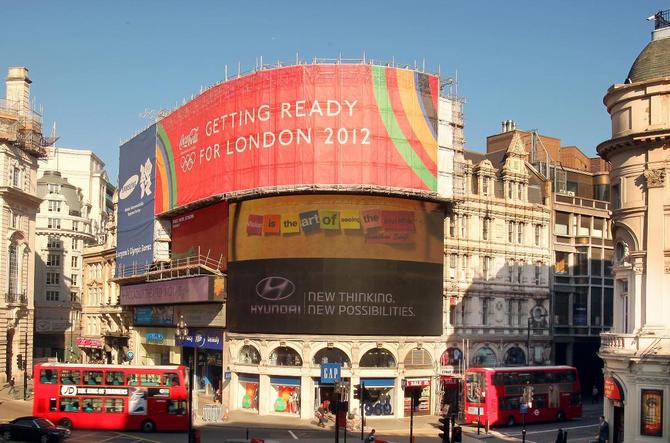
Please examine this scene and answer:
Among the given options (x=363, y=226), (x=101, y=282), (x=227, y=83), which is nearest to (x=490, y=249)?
(x=363, y=226)

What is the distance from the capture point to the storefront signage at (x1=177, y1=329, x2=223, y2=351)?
71.2m

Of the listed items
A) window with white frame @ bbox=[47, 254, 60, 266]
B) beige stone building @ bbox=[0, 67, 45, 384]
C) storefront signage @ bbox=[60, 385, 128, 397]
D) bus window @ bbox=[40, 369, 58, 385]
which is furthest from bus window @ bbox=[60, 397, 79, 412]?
window with white frame @ bbox=[47, 254, 60, 266]

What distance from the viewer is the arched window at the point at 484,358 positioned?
238 feet

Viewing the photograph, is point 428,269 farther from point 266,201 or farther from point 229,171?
point 229,171

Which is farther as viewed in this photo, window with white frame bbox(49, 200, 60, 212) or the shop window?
window with white frame bbox(49, 200, 60, 212)

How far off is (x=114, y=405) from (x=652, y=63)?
124ft

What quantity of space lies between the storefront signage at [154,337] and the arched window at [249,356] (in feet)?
60.4

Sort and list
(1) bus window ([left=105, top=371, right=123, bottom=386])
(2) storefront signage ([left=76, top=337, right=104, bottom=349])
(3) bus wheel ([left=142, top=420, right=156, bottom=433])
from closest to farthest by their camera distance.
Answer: (1) bus window ([left=105, top=371, right=123, bottom=386]) → (3) bus wheel ([left=142, top=420, right=156, bottom=433]) → (2) storefront signage ([left=76, top=337, right=104, bottom=349])

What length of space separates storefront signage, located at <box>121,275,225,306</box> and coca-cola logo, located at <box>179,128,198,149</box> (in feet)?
40.8

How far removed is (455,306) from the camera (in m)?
71.5

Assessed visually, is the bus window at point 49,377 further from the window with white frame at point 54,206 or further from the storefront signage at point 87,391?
the window with white frame at point 54,206

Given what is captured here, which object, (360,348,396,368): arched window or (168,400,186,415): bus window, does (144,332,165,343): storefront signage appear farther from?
(168,400,186,415): bus window

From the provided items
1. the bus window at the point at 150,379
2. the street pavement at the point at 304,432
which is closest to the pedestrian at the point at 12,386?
the street pavement at the point at 304,432

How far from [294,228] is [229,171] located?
29.0 ft
